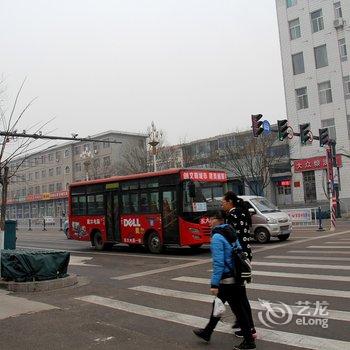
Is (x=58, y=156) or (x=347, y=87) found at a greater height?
(x=58, y=156)

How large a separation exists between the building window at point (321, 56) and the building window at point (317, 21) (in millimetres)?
1707

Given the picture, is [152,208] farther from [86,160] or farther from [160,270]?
[86,160]

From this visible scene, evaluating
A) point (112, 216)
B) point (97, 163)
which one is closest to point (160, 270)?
point (112, 216)

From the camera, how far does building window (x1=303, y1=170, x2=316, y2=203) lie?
41281mm

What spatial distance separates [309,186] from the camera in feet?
137

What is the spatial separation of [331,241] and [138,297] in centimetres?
1037

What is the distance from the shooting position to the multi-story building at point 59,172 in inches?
3127

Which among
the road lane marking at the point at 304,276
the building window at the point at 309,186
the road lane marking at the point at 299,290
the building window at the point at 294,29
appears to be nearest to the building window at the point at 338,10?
the building window at the point at 294,29

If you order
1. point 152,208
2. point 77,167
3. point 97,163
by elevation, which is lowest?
point 152,208

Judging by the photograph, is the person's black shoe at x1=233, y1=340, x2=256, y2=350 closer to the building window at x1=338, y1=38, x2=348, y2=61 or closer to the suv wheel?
the suv wheel

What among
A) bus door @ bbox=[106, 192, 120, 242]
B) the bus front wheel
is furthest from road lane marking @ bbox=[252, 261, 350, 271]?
the bus front wheel

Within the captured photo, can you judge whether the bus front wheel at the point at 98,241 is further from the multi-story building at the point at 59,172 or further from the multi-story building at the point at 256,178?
the multi-story building at the point at 59,172

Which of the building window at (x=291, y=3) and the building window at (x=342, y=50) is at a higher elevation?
the building window at (x=291, y=3)

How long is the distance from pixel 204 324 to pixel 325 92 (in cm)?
3810
